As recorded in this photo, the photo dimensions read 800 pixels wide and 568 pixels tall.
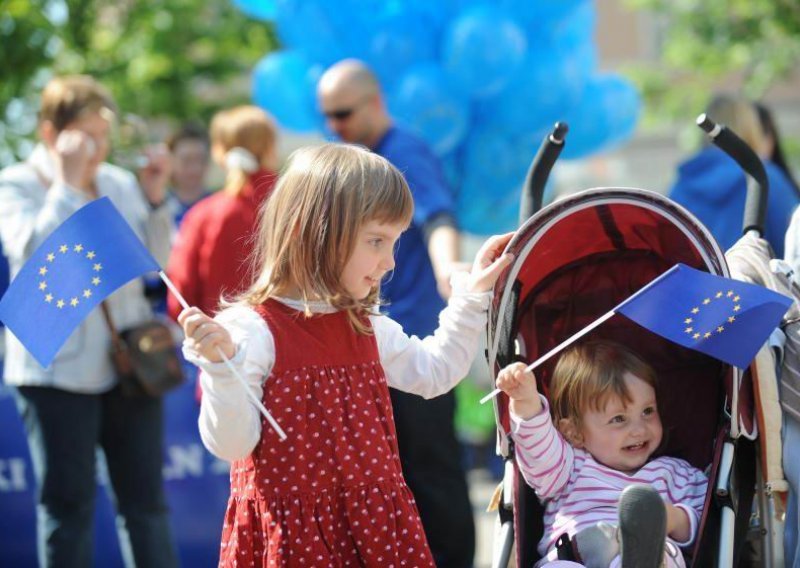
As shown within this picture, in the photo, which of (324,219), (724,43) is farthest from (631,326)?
(724,43)

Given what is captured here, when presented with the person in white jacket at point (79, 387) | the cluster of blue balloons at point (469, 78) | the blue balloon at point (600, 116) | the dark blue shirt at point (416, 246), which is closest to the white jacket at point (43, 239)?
the person in white jacket at point (79, 387)

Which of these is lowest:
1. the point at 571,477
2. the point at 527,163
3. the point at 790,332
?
the point at 571,477

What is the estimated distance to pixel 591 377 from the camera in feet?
11.9

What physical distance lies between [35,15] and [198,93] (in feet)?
14.3

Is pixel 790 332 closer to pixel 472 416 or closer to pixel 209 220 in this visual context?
pixel 209 220

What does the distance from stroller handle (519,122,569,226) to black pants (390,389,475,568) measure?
1.15 metres

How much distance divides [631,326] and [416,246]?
1244 mm

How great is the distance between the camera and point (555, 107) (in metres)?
7.57

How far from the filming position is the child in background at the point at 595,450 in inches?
132

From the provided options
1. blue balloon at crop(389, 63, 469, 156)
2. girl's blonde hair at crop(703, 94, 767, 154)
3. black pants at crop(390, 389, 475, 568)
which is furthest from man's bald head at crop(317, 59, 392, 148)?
blue balloon at crop(389, 63, 469, 156)

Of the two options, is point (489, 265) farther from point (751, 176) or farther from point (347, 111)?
point (347, 111)

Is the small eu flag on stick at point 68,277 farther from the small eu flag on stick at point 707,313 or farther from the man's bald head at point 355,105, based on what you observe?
the man's bald head at point 355,105

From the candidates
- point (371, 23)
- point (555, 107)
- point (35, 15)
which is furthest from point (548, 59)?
point (35, 15)

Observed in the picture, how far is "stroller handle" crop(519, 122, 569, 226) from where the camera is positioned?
3.81 metres
